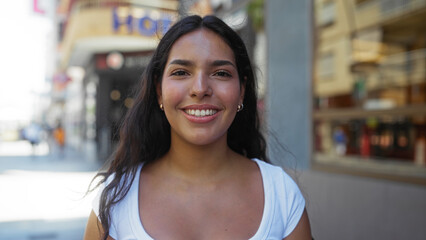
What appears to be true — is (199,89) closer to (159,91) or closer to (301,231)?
(159,91)

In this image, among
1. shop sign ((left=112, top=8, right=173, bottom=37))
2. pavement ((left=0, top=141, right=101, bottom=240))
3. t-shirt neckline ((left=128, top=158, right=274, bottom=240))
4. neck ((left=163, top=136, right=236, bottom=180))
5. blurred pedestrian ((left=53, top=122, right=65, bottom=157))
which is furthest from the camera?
blurred pedestrian ((left=53, top=122, right=65, bottom=157))

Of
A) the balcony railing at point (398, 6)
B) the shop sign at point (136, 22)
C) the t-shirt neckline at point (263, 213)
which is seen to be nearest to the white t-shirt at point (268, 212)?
the t-shirt neckline at point (263, 213)

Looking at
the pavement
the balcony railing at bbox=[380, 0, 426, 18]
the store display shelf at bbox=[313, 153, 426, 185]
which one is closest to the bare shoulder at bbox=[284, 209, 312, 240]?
the pavement

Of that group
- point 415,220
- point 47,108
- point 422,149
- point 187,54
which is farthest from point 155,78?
point 47,108

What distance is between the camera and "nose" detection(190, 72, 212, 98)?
1.65 m

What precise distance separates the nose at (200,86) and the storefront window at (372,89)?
9.45ft

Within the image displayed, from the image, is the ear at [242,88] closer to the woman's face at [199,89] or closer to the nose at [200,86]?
the woman's face at [199,89]

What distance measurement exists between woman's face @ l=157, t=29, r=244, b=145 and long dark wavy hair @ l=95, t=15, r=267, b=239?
2.5 inches

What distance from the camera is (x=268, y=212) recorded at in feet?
5.51

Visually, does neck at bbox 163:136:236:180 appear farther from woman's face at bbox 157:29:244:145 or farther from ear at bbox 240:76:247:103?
ear at bbox 240:76:247:103

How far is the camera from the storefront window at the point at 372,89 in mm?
4234

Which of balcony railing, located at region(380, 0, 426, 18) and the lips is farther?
balcony railing, located at region(380, 0, 426, 18)

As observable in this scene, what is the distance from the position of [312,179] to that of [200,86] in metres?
3.75

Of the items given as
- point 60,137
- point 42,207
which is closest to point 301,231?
point 42,207
